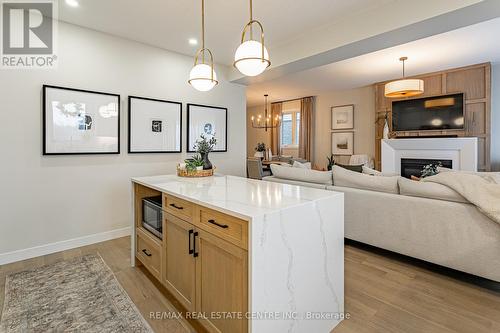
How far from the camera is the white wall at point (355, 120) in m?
6.59

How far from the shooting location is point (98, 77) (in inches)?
129

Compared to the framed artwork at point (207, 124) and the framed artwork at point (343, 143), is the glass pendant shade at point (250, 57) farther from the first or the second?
the framed artwork at point (343, 143)

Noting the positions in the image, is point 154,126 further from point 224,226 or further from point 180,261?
point 224,226

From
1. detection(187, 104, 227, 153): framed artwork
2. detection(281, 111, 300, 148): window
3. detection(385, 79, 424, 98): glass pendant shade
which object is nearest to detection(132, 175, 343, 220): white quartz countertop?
detection(187, 104, 227, 153): framed artwork

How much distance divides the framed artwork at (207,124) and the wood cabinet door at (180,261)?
94.1 inches

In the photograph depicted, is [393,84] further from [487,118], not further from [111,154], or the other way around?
[111,154]

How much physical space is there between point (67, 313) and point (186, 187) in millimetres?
1236

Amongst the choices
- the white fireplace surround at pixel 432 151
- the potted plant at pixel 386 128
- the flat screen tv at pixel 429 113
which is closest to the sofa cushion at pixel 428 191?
the white fireplace surround at pixel 432 151

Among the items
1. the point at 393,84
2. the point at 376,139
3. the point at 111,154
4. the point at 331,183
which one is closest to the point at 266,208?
the point at 331,183

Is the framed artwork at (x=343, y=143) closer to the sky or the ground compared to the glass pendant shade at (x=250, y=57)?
closer to the ground

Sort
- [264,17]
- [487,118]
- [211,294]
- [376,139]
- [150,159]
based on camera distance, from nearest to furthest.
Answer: [211,294]
[264,17]
[150,159]
[487,118]
[376,139]

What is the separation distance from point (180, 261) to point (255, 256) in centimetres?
82

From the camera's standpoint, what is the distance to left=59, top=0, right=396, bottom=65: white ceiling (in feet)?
8.82

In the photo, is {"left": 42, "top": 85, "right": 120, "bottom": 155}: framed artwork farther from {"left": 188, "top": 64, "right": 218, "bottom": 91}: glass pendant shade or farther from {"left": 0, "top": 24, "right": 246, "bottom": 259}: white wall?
{"left": 188, "top": 64, "right": 218, "bottom": 91}: glass pendant shade
